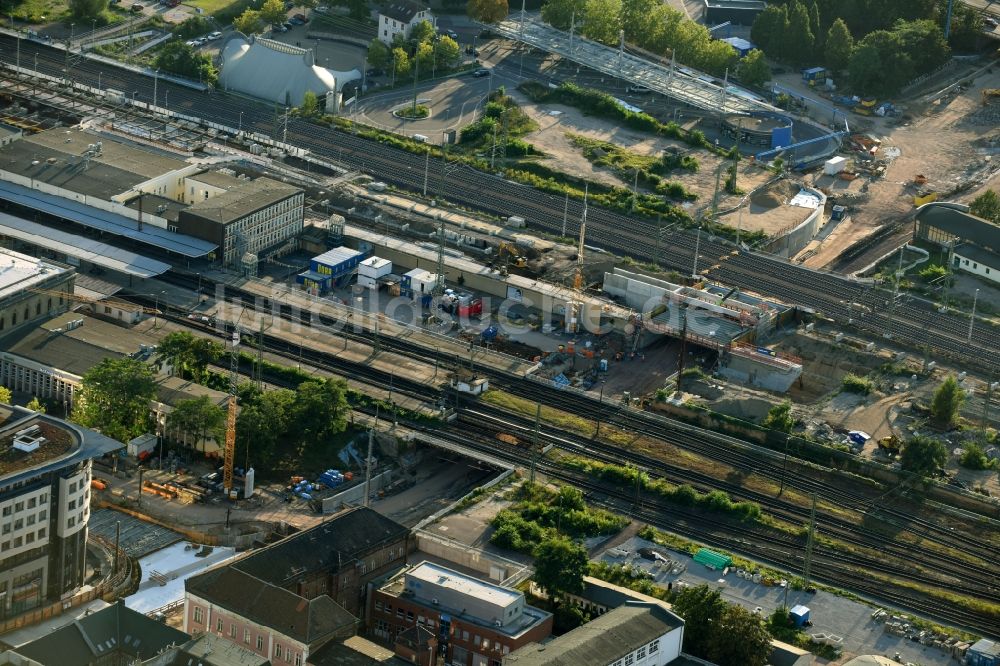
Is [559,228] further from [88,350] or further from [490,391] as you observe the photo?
[88,350]

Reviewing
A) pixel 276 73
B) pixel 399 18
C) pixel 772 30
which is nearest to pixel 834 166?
pixel 772 30

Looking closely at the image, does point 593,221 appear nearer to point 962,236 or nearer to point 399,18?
point 962,236

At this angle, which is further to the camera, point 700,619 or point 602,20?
point 602,20

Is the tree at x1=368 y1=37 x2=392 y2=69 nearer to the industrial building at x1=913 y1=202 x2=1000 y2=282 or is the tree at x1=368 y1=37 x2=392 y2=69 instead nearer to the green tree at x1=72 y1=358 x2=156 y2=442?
the industrial building at x1=913 y1=202 x2=1000 y2=282

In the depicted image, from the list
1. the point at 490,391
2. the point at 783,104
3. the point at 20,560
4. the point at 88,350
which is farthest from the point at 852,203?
the point at 20,560

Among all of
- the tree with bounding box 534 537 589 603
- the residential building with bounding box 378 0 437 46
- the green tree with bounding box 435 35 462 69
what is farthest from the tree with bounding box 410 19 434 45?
the tree with bounding box 534 537 589 603
